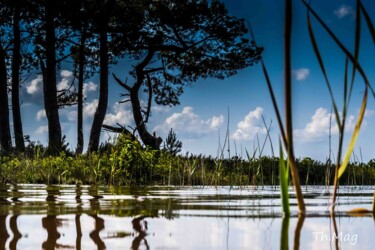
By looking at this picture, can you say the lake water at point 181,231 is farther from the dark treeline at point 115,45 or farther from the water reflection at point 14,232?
the dark treeline at point 115,45

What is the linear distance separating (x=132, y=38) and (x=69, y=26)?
2.62 m

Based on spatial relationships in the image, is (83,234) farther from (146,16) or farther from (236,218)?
(146,16)

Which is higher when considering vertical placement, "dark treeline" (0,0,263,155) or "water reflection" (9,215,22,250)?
"dark treeline" (0,0,263,155)

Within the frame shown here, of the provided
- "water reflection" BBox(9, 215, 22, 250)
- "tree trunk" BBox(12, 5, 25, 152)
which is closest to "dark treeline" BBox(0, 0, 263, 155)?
"tree trunk" BBox(12, 5, 25, 152)

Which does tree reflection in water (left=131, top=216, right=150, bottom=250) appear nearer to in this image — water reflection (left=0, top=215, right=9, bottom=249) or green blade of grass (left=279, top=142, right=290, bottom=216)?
water reflection (left=0, top=215, right=9, bottom=249)

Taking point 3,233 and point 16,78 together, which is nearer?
point 3,233

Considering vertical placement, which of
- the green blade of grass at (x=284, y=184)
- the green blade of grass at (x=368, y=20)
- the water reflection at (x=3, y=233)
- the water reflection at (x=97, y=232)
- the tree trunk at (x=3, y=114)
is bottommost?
the water reflection at (x=3, y=233)

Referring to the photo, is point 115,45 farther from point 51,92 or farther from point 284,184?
point 284,184

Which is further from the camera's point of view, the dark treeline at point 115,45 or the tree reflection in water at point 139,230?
the dark treeline at point 115,45

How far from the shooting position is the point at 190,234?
1.96 metres

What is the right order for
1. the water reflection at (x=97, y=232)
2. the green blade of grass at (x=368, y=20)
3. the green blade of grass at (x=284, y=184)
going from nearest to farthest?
the water reflection at (x=97, y=232) < the green blade of grass at (x=368, y=20) < the green blade of grass at (x=284, y=184)

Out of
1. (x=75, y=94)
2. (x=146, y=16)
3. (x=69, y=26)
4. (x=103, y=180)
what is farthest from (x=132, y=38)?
(x=103, y=180)

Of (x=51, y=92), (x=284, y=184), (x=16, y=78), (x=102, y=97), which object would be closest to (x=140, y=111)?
(x=102, y=97)

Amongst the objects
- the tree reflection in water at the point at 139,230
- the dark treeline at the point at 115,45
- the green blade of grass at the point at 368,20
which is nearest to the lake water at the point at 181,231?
the tree reflection in water at the point at 139,230
